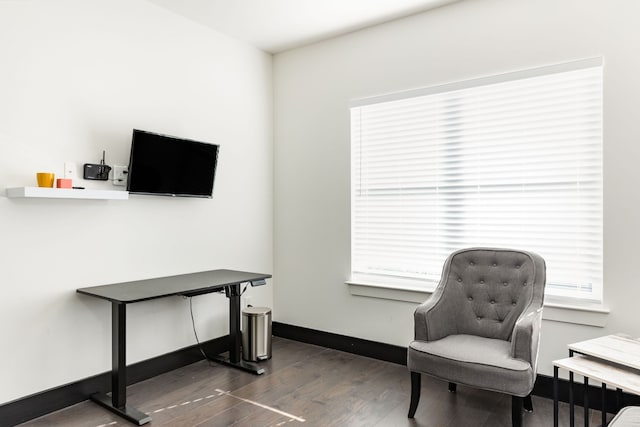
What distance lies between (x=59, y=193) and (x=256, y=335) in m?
1.78

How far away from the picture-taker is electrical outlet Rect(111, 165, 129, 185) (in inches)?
114

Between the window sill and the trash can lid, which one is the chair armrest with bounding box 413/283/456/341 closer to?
the window sill

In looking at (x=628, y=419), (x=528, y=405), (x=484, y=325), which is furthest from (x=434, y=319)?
(x=628, y=419)

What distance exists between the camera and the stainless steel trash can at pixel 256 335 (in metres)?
3.39

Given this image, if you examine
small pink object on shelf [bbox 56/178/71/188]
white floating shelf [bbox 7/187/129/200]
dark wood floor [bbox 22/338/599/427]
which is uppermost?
small pink object on shelf [bbox 56/178/71/188]

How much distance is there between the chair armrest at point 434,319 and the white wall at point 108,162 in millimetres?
1865

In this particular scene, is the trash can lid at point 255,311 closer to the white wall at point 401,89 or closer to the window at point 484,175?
the white wall at point 401,89

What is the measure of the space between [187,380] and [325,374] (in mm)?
1015

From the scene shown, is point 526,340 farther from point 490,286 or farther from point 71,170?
point 71,170

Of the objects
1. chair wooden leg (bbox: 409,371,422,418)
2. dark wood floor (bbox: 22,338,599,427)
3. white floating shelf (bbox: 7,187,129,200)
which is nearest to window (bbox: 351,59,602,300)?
dark wood floor (bbox: 22,338,599,427)

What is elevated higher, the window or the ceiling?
the ceiling

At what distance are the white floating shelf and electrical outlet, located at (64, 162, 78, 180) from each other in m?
0.22

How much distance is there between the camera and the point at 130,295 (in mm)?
2506

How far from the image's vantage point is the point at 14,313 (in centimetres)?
240
